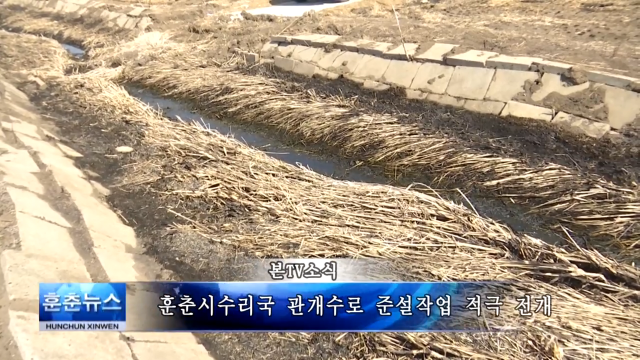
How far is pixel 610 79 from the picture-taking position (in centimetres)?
711

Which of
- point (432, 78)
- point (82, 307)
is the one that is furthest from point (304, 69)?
point (82, 307)

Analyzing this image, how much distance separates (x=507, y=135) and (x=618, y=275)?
320cm

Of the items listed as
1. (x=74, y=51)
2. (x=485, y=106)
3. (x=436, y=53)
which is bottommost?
(x=74, y=51)

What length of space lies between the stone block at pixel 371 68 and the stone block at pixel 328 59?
61cm

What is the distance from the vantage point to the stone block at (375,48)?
9.66 m

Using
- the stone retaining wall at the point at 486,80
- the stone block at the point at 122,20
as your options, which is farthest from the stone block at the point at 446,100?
the stone block at the point at 122,20

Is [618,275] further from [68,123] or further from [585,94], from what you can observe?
[68,123]

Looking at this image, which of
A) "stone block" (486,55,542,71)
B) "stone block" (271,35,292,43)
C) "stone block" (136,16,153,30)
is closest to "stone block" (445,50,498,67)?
"stone block" (486,55,542,71)

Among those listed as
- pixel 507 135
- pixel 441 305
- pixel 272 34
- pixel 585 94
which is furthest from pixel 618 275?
pixel 272 34

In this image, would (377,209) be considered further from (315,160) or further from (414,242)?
(315,160)

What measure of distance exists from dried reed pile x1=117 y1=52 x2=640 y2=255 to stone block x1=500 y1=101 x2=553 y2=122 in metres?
1.13

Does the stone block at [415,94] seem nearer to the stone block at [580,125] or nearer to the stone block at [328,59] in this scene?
the stone block at [328,59]

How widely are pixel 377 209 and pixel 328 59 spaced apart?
553 cm

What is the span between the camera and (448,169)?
6.79m
